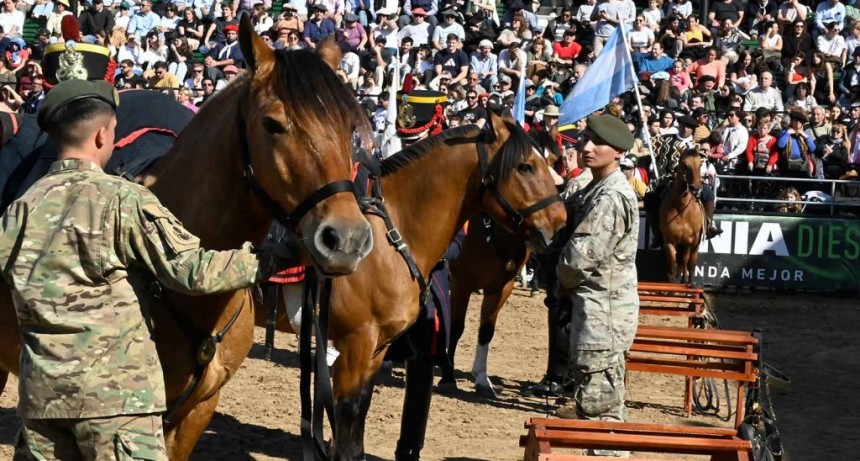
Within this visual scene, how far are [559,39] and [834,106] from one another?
5.32m

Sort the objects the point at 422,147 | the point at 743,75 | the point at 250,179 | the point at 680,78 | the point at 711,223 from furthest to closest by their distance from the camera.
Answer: the point at 743,75
the point at 680,78
the point at 711,223
the point at 422,147
the point at 250,179

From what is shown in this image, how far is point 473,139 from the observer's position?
7469 mm

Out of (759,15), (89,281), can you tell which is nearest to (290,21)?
(759,15)

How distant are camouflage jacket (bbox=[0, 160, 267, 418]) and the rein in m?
0.46

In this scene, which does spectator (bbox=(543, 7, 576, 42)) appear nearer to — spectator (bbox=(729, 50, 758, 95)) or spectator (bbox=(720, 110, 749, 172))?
spectator (bbox=(729, 50, 758, 95))

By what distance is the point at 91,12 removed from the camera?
23172mm

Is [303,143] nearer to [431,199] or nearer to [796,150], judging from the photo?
[431,199]

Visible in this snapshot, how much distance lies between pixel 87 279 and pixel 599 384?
351 cm

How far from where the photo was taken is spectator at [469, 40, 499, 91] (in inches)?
818

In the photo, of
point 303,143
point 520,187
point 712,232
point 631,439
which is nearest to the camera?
point 303,143

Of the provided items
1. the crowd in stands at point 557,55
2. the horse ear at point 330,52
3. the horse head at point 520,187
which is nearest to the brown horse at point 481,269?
the horse head at point 520,187

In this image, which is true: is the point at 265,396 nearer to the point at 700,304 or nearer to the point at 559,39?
the point at 700,304

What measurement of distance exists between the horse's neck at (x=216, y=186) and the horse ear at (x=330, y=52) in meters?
0.39

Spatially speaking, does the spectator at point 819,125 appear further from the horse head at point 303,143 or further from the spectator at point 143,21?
the horse head at point 303,143
